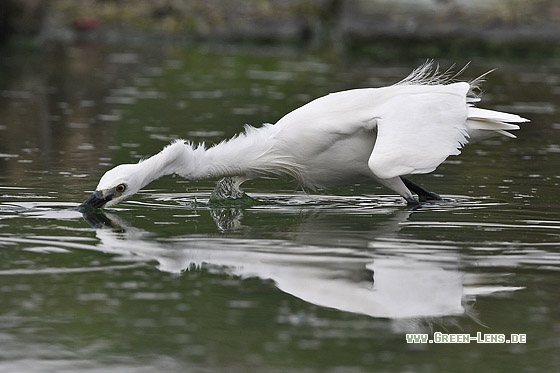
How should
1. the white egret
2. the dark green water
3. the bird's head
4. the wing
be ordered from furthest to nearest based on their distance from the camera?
the white egret < the bird's head < the wing < the dark green water

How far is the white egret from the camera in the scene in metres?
11.2

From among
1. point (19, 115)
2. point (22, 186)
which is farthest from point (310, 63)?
point (22, 186)

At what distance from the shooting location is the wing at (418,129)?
1066 cm

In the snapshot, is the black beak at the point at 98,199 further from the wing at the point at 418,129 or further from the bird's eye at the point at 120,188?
the wing at the point at 418,129

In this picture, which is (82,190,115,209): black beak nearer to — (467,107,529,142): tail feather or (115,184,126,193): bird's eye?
(115,184,126,193): bird's eye

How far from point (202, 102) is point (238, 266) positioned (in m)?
13.0

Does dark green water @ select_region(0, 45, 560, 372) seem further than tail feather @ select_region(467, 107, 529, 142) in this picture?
No

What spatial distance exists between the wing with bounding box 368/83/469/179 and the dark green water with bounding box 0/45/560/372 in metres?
0.55

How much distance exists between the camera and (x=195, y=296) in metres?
8.01

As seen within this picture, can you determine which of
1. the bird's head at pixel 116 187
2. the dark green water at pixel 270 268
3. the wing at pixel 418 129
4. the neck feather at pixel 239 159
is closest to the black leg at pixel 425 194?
the dark green water at pixel 270 268

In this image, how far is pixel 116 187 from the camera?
10.9 metres

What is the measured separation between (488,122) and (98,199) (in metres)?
3.93

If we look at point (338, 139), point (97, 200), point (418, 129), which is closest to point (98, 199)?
point (97, 200)

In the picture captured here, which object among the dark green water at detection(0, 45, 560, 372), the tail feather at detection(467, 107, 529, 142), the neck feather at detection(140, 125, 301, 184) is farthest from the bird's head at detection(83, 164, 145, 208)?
the tail feather at detection(467, 107, 529, 142)
